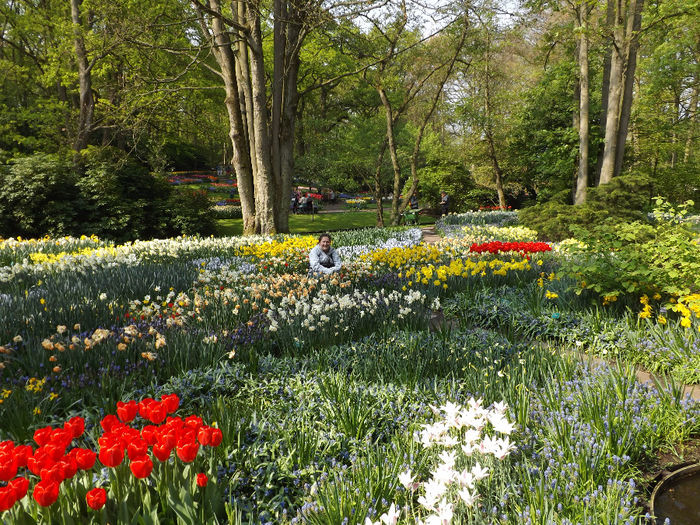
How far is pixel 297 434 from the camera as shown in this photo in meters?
2.58

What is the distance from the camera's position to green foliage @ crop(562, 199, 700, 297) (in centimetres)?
439

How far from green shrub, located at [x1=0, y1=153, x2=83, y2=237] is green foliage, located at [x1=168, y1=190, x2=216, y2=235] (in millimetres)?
3223

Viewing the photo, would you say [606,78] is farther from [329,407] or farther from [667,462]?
[329,407]

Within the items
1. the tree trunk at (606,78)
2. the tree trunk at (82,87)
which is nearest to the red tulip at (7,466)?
the tree trunk at (606,78)

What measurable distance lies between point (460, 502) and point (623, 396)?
5.69 feet

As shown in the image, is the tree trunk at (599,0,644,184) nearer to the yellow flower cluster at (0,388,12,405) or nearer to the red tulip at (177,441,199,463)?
the red tulip at (177,441,199,463)

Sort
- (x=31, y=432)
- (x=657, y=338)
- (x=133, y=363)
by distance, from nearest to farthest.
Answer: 1. (x=31, y=432)
2. (x=133, y=363)
3. (x=657, y=338)

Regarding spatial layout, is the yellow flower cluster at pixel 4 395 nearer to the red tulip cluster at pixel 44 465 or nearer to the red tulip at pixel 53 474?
the red tulip cluster at pixel 44 465

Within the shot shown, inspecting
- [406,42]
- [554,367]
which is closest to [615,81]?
[406,42]

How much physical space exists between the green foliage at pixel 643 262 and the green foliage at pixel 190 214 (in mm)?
14374

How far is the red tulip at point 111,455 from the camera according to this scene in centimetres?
148

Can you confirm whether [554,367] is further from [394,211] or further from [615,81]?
[394,211]

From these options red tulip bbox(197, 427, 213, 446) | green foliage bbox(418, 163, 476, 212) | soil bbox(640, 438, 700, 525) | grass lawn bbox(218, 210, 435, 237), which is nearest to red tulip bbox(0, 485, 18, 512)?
red tulip bbox(197, 427, 213, 446)

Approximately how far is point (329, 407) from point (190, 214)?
1557cm
